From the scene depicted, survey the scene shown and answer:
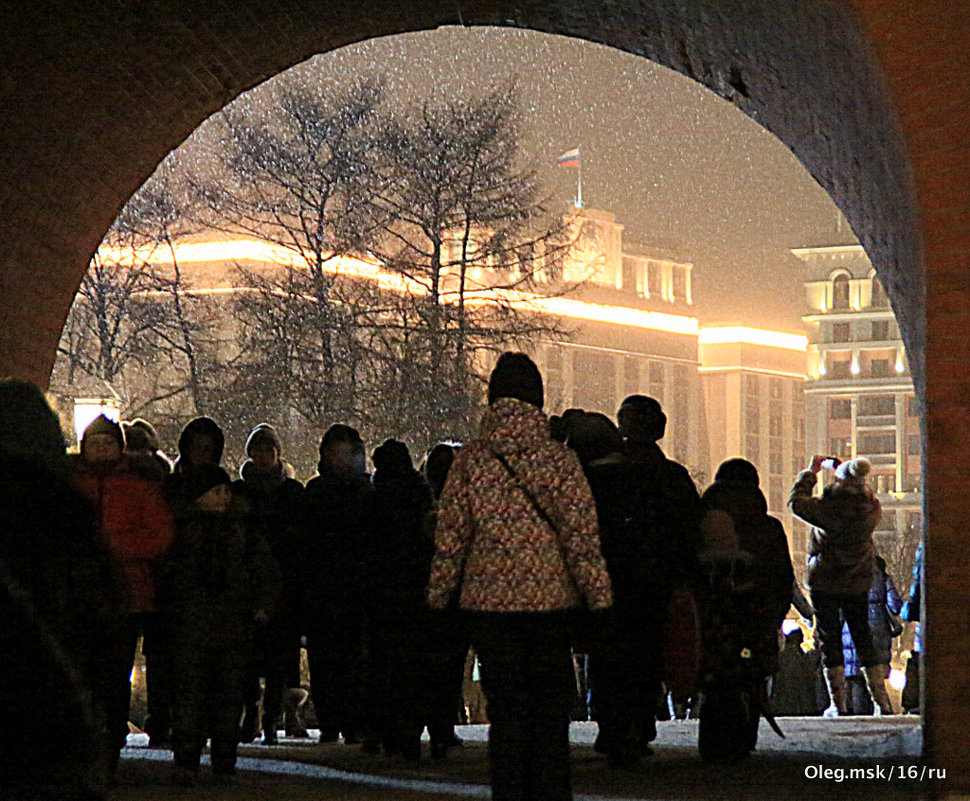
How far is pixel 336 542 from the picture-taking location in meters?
10.1

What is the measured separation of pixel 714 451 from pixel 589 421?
10614 centimetres

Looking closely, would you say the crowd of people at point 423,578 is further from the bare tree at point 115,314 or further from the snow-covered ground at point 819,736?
the bare tree at point 115,314

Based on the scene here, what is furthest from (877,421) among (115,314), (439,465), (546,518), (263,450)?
(546,518)

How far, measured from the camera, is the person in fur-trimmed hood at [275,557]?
33.7ft

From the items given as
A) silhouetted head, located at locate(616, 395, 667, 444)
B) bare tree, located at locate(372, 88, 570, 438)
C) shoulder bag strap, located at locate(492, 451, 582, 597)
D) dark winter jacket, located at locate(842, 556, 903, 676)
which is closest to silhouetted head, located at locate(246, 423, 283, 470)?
silhouetted head, located at locate(616, 395, 667, 444)

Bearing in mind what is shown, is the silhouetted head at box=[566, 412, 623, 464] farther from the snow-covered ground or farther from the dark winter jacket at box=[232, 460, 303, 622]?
the snow-covered ground

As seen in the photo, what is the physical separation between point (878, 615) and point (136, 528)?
647 centimetres

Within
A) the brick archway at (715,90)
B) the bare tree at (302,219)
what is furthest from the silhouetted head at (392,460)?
the bare tree at (302,219)

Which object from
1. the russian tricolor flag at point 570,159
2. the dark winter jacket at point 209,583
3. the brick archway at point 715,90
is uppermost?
the russian tricolor flag at point 570,159

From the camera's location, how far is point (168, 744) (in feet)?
36.5

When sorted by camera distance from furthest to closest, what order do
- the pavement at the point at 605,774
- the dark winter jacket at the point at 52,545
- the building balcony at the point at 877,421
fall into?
1. the building balcony at the point at 877,421
2. the pavement at the point at 605,774
3. the dark winter jacket at the point at 52,545

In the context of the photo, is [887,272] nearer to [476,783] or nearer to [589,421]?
[589,421]

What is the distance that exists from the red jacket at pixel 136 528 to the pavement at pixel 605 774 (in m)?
0.94

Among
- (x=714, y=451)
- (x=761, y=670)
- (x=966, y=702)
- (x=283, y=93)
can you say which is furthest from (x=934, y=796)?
(x=714, y=451)
